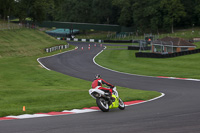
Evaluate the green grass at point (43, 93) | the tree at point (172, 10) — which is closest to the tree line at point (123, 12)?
the tree at point (172, 10)

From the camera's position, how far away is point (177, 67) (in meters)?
41.3

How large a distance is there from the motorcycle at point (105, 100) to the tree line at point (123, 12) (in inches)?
3614

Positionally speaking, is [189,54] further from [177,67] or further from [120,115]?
[120,115]

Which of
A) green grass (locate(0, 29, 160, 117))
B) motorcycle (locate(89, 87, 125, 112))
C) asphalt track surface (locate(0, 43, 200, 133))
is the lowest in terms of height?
green grass (locate(0, 29, 160, 117))

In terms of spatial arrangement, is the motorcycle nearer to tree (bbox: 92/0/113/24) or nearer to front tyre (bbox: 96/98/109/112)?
front tyre (bbox: 96/98/109/112)

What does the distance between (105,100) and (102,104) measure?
0.45 meters

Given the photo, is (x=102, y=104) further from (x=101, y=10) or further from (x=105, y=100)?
(x=101, y=10)

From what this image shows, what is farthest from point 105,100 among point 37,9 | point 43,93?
point 37,9

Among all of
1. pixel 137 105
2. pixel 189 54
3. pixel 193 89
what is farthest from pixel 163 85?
pixel 189 54

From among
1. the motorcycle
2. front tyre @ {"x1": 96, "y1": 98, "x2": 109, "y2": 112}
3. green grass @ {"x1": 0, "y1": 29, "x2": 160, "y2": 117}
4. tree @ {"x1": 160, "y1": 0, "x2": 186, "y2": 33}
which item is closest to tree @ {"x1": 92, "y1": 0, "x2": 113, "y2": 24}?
tree @ {"x1": 160, "y1": 0, "x2": 186, "y2": 33}

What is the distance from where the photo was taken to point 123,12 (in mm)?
131000

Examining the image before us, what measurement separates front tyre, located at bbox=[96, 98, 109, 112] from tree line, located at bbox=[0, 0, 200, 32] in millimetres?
91948

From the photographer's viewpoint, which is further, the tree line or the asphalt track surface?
the tree line

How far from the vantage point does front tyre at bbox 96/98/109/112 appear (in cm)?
1529
